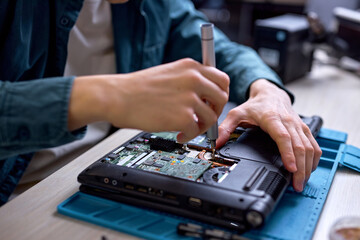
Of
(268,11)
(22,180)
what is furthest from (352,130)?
(268,11)

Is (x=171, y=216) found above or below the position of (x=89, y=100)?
below

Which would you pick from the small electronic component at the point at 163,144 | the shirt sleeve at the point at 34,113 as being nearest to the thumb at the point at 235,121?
the small electronic component at the point at 163,144

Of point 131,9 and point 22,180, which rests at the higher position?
point 131,9

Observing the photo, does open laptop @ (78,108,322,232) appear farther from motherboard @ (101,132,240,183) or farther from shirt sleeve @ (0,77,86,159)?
shirt sleeve @ (0,77,86,159)

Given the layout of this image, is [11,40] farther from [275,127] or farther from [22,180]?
[275,127]

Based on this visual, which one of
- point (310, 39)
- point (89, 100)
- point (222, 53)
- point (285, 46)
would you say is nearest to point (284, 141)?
point (89, 100)

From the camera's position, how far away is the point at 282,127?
2.49ft

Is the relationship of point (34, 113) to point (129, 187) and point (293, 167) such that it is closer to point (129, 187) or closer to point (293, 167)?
point (129, 187)

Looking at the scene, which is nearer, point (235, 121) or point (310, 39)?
point (235, 121)

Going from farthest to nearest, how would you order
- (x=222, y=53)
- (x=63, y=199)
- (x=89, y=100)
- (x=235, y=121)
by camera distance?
(x=222, y=53), (x=235, y=121), (x=63, y=199), (x=89, y=100)

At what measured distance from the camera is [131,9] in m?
1.18

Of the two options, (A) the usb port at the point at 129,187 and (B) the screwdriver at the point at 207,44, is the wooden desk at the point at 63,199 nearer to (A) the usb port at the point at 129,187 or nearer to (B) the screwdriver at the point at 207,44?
(A) the usb port at the point at 129,187

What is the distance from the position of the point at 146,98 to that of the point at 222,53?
658 mm

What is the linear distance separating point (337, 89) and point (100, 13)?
912 mm
